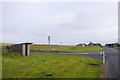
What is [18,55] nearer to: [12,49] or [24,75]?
[12,49]

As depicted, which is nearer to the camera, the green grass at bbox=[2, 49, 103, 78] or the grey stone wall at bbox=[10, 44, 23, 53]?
the green grass at bbox=[2, 49, 103, 78]

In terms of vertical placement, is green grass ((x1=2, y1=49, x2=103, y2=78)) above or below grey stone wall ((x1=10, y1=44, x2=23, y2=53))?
below

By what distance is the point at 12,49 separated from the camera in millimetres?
40438

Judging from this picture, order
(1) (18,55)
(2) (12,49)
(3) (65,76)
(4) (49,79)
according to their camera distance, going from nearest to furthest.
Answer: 1. (4) (49,79)
2. (3) (65,76)
3. (1) (18,55)
4. (2) (12,49)

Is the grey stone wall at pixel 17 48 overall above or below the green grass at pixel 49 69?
above

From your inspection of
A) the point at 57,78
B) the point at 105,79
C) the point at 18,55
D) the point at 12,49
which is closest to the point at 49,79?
the point at 57,78

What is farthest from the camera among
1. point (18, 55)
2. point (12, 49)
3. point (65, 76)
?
point (12, 49)

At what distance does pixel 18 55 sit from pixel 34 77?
1840 cm

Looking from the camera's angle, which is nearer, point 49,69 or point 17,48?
point 49,69

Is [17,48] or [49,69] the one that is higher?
[17,48]

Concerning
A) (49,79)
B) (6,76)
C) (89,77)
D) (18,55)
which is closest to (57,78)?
(49,79)

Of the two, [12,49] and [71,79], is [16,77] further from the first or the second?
[12,49]

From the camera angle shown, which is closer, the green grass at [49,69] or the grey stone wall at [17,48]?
the green grass at [49,69]

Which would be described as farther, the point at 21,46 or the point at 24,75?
the point at 21,46
